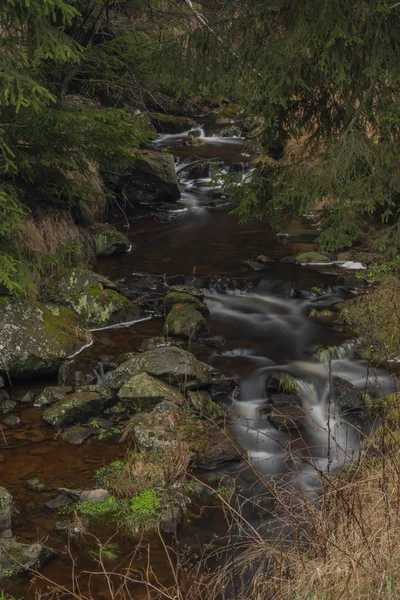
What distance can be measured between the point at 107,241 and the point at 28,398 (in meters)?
5.67

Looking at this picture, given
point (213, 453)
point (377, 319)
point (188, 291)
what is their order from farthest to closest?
point (188, 291) < point (377, 319) < point (213, 453)

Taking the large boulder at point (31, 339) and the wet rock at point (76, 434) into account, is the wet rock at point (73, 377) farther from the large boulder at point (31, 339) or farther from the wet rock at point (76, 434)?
the wet rock at point (76, 434)

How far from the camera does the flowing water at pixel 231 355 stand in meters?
5.82

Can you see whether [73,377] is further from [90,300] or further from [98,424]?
[90,300]

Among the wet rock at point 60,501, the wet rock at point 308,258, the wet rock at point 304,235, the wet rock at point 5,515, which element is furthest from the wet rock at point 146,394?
the wet rock at point 304,235

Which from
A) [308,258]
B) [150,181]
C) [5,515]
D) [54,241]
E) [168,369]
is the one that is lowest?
[308,258]

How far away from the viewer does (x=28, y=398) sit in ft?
25.8

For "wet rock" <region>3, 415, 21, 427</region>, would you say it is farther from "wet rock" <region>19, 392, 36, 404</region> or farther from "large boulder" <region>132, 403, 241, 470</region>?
"large boulder" <region>132, 403, 241, 470</region>

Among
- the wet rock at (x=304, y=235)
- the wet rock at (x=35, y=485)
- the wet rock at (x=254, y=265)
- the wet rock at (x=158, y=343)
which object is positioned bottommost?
the wet rock at (x=304, y=235)

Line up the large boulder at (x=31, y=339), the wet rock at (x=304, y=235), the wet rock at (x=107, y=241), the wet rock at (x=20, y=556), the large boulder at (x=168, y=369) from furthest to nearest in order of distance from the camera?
1. the wet rock at (x=304, y=235)
2. the wet rock at (x=107, y=241)
3. the large boulder at (x=31, y=339)
4. the large boulder at (x=168, y=369)
5. the wet rock at (x=20, y=556)

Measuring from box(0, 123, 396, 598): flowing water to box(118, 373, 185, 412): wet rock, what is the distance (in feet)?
2.03

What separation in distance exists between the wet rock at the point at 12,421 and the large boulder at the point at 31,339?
0.88 metres

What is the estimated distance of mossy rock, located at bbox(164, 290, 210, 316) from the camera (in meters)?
10.4

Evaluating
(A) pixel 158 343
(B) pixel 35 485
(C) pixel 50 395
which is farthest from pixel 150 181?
(B) pixel 35 485
